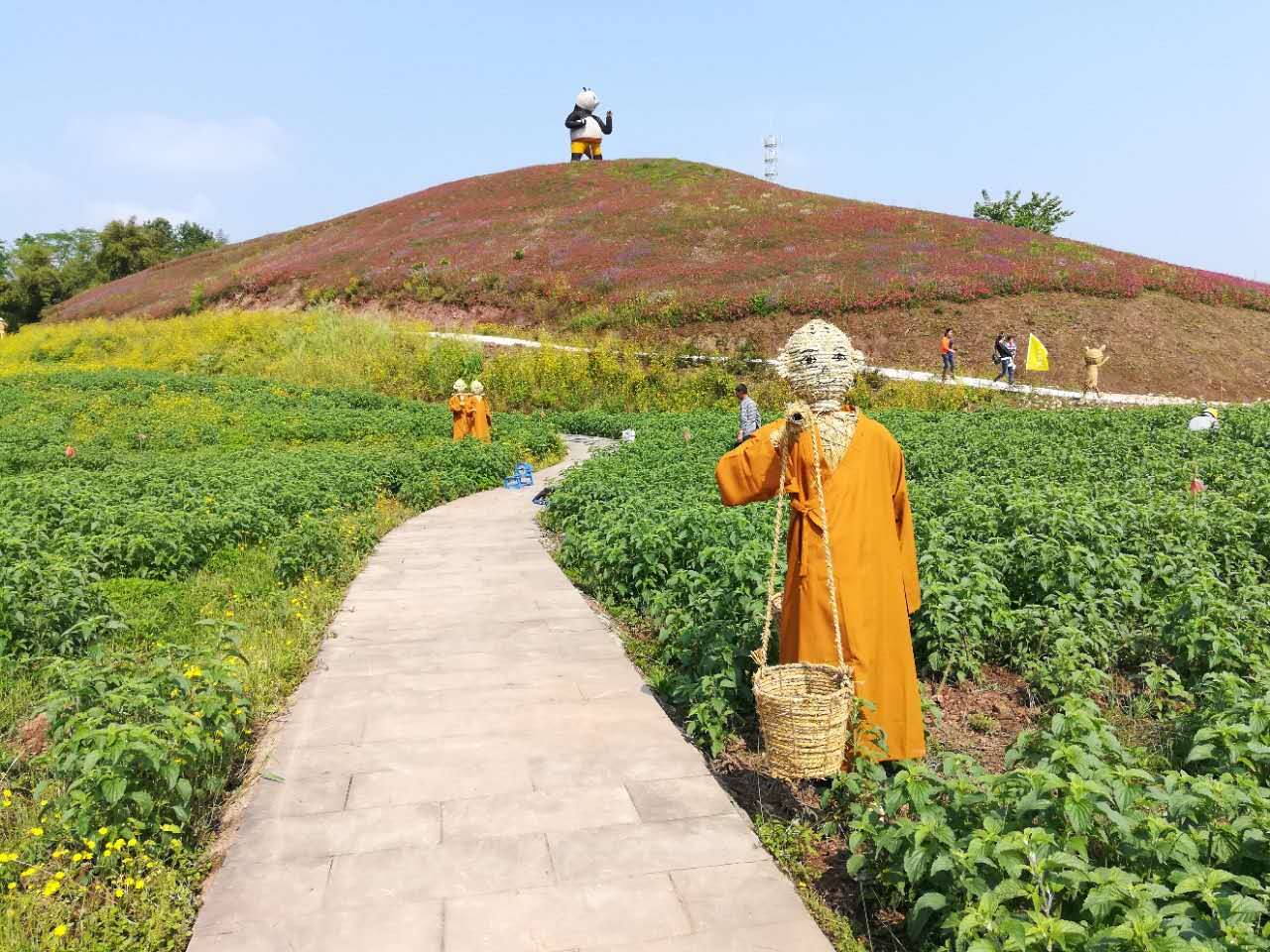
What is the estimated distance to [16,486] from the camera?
970 cm

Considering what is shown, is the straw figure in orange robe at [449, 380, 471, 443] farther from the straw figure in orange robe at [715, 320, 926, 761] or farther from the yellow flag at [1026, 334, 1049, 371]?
the yellow flag at [1026, 334, 1049, 371]

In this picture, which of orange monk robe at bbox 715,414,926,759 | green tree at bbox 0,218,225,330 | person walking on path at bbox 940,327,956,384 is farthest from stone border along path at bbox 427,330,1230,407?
green tree at bbox 0,218,225,330

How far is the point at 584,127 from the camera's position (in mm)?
53656

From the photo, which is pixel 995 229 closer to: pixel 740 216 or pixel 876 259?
pixel 876 259

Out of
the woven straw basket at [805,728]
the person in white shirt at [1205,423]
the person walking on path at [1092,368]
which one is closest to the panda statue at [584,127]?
the person walking on path at [1092,368]

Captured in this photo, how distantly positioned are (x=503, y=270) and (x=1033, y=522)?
32.7m

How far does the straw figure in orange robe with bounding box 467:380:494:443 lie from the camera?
56.2ft

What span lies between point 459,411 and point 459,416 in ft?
0.67

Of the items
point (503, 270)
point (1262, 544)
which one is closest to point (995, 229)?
point (503, 270)

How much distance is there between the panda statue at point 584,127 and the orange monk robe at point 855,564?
175 ft

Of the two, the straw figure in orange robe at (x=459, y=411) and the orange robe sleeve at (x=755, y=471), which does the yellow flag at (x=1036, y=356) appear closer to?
the straw figure in orange robe at (x=459, y=411)

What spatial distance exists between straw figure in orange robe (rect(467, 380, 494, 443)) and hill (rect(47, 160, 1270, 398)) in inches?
513

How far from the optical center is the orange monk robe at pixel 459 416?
17.1 meters

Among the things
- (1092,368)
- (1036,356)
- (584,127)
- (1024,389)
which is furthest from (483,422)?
(584,127)
